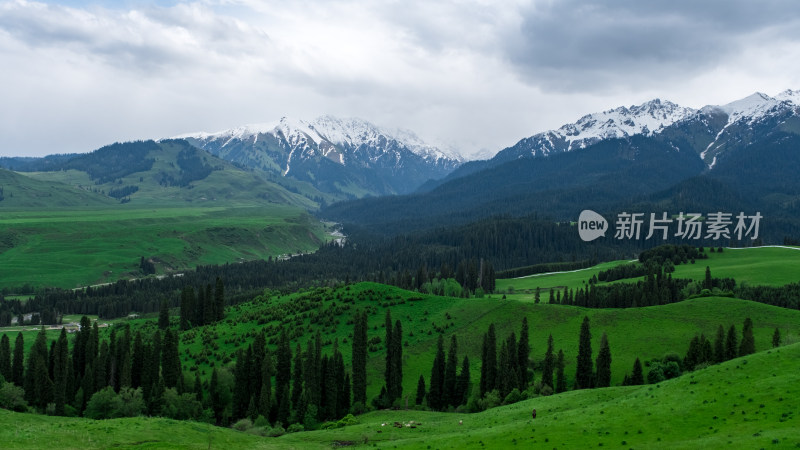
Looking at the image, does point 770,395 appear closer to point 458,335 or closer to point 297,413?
point 297,413

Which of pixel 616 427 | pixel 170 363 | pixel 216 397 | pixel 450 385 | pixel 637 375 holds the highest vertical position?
pixel 616 427

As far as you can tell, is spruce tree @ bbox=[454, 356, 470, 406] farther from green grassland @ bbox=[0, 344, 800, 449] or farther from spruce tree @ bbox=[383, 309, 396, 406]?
green grassland @ bbox=[0, 344, 800, 449]

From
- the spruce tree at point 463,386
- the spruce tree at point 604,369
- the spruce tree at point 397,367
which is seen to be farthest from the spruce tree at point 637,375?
the spruce tree at point 397,367

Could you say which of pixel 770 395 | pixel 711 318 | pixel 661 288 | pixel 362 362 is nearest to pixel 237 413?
pixel 362 362

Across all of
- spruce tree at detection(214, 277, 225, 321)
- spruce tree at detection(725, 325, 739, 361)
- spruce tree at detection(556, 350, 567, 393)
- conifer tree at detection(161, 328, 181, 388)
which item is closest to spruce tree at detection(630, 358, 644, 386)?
spruce tree at detection(556, 350, 567, 393)


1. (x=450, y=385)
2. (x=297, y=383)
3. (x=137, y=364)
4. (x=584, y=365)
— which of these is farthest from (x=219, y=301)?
(x=584, y=365)

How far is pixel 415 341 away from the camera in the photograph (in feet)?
465

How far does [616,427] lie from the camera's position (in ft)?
177

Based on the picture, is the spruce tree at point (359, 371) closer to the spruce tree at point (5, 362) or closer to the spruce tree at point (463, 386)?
the spruce tree at point (463, 386)

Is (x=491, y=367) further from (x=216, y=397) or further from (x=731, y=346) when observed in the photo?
(x=216, y=397)

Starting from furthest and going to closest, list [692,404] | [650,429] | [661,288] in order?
1. [661,288]
2. [692,404]
3. [650,429]

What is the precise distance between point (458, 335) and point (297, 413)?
5101cm

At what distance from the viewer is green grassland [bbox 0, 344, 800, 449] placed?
48.2 meters

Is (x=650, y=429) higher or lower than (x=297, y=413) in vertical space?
higher
